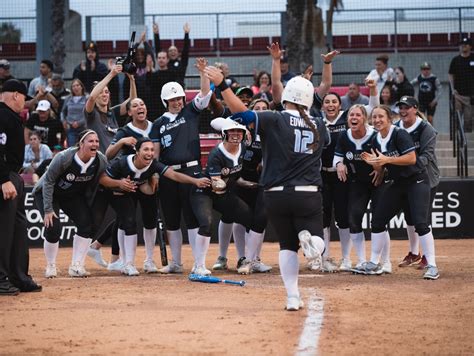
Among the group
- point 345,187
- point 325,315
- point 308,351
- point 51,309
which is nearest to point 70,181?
point 51,309

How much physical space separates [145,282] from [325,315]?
3113mm

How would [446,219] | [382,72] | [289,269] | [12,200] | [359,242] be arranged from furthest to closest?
[382,72]
[446,219]
[359,242]
[12,200]
[289,269]

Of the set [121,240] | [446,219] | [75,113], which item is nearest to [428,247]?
[121,240]

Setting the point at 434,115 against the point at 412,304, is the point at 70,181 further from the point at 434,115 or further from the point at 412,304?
the point at 434,115

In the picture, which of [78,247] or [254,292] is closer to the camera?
[254,292]

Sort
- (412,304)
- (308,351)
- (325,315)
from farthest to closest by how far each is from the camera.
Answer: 1. (412,304)
2. (325,315)
3. (308,351)

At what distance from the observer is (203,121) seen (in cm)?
1769

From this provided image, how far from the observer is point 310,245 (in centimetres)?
856

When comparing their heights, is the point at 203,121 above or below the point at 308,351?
A: above

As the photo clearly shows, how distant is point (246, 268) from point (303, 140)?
11.5 ft

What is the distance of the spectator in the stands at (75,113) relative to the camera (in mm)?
16766

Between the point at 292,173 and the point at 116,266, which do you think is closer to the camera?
the point at 292,173

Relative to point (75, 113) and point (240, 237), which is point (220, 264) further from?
point (75, 113)

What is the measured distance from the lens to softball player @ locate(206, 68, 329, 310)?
877cm
